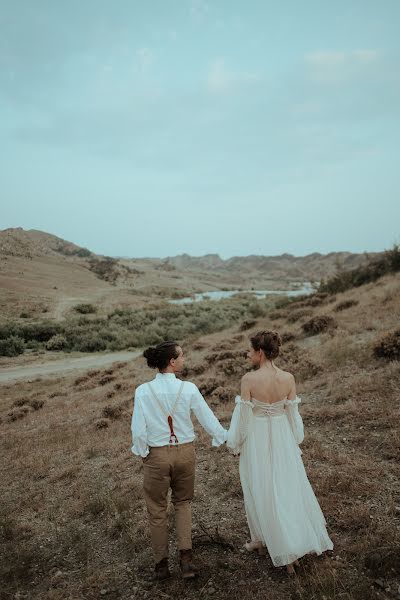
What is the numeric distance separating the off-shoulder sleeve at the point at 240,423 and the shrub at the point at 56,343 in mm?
24817

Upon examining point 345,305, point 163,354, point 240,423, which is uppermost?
point 163,354

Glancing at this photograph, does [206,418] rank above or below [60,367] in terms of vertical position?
above

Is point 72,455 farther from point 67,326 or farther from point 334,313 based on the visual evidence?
point 67,326

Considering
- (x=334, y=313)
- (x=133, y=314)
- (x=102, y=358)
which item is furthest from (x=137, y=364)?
(x=133, y=314)

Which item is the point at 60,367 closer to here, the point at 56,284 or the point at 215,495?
the point at 215,495

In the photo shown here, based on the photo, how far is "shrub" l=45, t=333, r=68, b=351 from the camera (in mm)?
26391

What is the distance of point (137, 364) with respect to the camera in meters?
17.8

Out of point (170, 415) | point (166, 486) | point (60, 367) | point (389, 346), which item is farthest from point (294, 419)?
point (60, 367)

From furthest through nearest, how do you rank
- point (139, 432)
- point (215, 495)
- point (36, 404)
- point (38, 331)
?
point (38, 331) → point (36, 404) → point (215, 495) → point (139, 432)

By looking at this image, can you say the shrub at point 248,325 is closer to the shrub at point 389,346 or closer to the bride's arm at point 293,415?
the shrub at point 389,346

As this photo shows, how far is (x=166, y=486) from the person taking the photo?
11.6 feet

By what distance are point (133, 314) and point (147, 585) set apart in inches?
1308

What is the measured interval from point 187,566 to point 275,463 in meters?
1.26

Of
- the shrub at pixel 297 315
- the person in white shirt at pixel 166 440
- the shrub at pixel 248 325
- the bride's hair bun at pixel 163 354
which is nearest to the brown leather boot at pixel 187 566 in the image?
the person in white shirt at pixel 166 440
